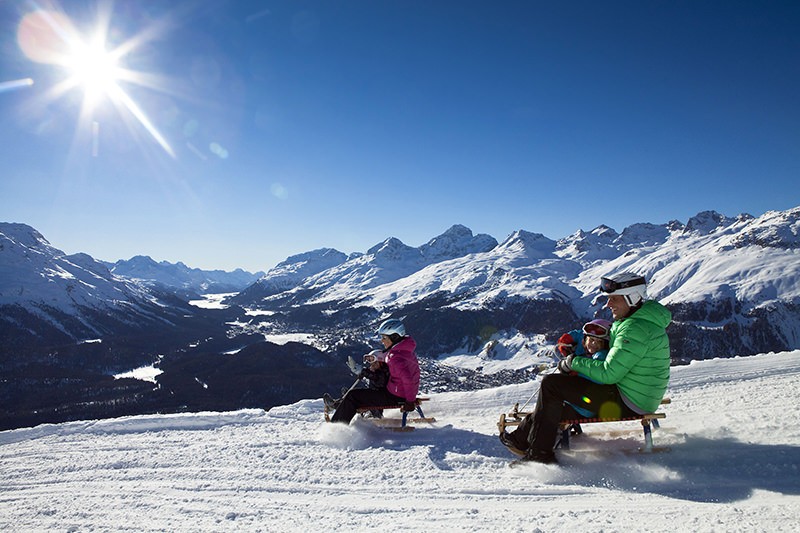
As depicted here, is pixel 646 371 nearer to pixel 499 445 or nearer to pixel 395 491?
pixel 499 445

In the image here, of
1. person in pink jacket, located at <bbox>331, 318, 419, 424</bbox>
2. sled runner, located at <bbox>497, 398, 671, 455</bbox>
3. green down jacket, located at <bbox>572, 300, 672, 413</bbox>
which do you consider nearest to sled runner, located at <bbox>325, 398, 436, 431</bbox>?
person in pink jacket, located at <bbox>331, 318, 419, 424</bbox>

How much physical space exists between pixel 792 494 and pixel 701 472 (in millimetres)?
955

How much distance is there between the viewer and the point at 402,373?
29.9ft

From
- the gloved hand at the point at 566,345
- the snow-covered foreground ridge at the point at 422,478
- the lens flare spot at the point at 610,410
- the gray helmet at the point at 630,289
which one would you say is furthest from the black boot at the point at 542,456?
the gray helmet at the point at 630,289

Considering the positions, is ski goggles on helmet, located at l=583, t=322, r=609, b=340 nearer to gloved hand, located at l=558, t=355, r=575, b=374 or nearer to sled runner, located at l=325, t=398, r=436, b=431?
gloved hand, located at l=558, t=355, r=575, b=374

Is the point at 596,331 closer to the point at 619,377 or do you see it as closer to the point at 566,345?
the point at 566,345

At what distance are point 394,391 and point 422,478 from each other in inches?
104

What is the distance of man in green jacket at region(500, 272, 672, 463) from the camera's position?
6195 mm

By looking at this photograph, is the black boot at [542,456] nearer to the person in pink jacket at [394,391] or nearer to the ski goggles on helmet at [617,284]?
the ski goggles on helmet at [617,284]

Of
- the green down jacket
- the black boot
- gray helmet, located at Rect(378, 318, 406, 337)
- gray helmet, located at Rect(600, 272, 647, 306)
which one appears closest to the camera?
the green down jacket

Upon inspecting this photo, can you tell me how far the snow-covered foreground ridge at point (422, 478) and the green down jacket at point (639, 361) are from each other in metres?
0.96

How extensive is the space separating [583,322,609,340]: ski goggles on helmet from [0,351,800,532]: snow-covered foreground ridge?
5.84ft

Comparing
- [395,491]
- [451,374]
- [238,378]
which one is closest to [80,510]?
[395,491]

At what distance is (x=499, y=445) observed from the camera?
7.76m
